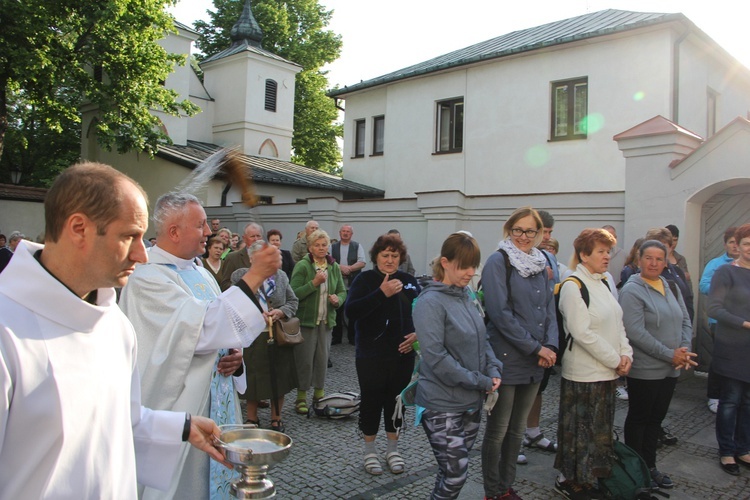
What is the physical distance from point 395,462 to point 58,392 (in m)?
4.02

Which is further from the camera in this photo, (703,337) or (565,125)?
(565,125)

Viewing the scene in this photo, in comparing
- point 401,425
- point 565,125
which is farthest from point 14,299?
point 565,125

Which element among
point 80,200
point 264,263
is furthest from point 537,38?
point 80,200

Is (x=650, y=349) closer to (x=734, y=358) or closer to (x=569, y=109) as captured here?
(x=734, y=358)

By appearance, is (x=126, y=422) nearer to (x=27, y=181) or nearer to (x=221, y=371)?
(x=221, y=371)

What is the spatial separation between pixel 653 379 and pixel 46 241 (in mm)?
4667

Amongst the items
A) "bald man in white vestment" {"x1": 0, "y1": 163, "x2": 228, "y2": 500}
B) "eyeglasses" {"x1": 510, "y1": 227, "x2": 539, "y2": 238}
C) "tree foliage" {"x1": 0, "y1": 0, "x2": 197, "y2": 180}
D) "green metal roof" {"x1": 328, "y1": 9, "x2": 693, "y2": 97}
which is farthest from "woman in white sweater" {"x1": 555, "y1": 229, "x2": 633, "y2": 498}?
"tree foliage" {"x1": 0, "y1": 0, "x2": 197, "y2": 180}

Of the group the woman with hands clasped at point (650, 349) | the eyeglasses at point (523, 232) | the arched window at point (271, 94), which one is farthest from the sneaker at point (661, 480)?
the arched window at point (271, 94)

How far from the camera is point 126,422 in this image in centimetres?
195

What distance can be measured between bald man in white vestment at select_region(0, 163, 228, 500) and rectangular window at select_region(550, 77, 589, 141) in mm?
16581

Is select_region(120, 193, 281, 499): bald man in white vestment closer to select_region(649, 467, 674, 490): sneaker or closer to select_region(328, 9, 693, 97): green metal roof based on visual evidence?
select_region(649, 467, 674, 490): sneaker

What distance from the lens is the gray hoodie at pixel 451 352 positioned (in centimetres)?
398

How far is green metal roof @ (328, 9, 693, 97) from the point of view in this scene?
16.1 metres

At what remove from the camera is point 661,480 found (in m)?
5.07
